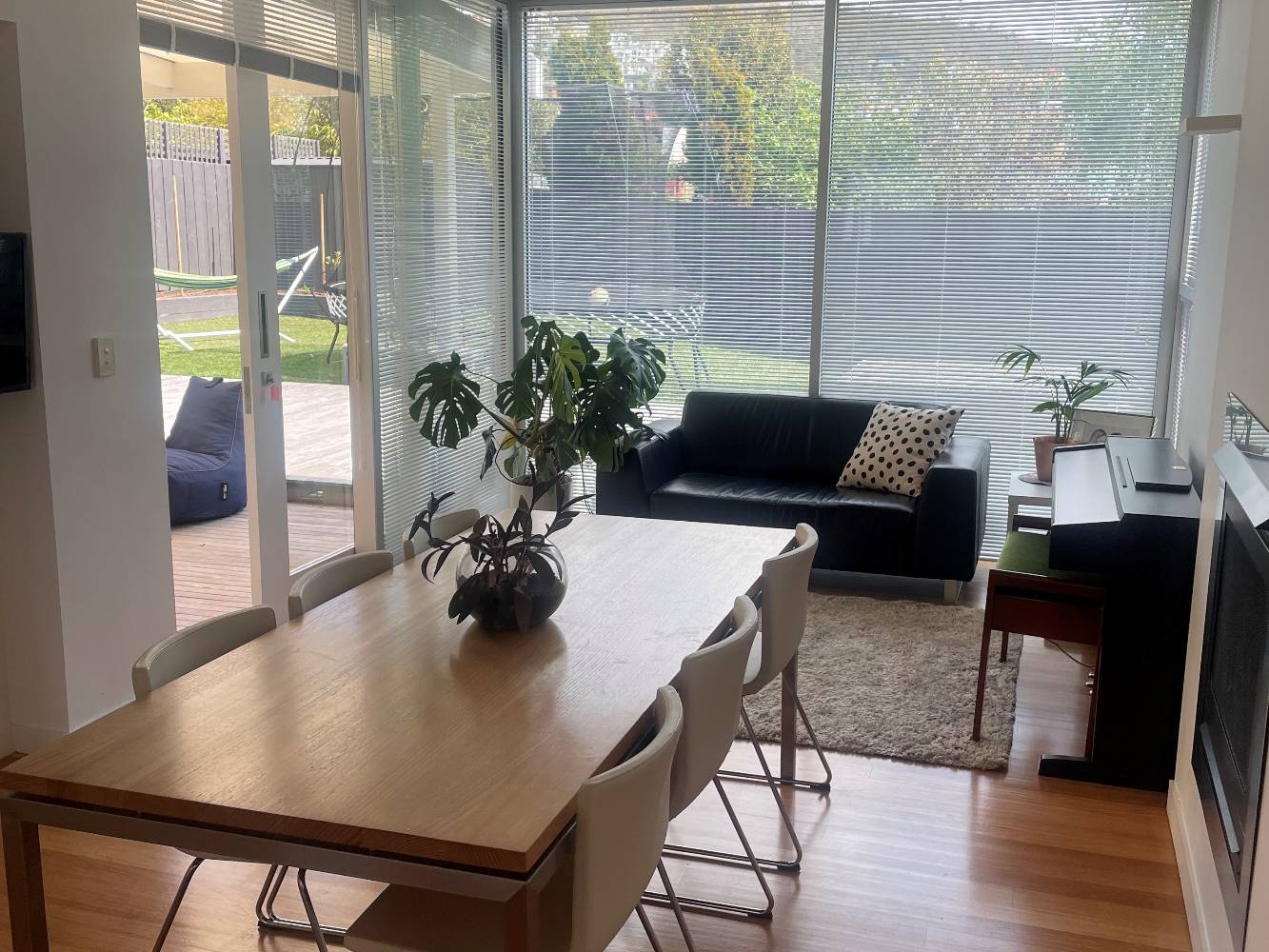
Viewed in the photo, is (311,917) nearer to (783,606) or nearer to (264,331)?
(783,606)

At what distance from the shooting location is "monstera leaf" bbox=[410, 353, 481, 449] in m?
5.07

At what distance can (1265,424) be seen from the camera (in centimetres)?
221

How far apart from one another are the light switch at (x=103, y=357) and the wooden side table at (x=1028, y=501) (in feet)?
11.5

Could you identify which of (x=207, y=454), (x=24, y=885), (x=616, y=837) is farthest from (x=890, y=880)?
(x=207, y=454)

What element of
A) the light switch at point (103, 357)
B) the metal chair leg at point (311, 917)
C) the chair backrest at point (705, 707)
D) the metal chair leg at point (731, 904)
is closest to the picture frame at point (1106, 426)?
the metal chair leg at point (731, 904)

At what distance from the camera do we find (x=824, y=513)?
557cm

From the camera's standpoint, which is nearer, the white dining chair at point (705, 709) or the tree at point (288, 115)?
the white dining chair at point (705, 709)

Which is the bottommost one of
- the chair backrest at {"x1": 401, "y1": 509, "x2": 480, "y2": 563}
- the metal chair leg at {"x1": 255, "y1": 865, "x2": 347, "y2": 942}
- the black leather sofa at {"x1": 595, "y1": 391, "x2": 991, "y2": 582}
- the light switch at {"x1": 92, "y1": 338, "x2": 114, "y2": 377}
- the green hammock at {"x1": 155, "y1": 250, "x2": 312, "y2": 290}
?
the metal chair leg at {"x1": 255, "y1": 865, "x2": 347, "y2": 942}

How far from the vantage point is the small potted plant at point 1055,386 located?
5488 mm

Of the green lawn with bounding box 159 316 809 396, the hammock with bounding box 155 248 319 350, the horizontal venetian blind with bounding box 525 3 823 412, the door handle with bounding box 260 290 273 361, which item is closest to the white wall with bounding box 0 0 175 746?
the door handle with bounding box 260 290 273 361

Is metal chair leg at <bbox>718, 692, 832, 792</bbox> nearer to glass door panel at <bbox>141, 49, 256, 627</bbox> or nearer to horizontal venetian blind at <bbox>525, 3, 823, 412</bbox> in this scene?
glass door panel at <bbox>141, 49, 256, 627</bbox>

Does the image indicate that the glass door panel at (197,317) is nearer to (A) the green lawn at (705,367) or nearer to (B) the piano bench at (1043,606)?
(A) the green lawn at (705,367)

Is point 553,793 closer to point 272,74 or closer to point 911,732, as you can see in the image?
point 911,732

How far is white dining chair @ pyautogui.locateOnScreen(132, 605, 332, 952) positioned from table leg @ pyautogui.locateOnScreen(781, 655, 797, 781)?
141 cm
